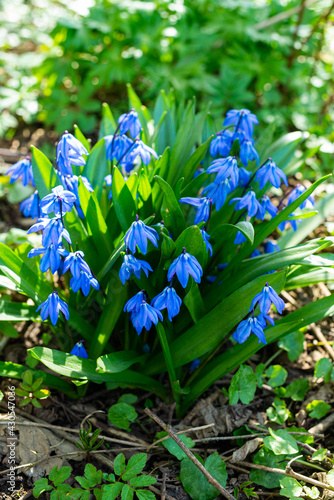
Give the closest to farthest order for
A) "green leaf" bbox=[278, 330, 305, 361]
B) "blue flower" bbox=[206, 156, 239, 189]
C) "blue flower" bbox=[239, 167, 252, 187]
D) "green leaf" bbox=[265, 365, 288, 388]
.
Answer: "blue flower" bbox=[206, 156, 239, 189]
"blue flower" bbox=[239, 167, 252, 187]
"green leaf" bbox=[265, 365, 288, 388]
"green leaf" bbox=[278, 330, 305, 361]

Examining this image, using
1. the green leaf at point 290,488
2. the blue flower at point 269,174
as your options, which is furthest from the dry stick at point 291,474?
the blue flower at point 269,174

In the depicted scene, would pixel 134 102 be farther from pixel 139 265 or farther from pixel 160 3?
pixel 160 3

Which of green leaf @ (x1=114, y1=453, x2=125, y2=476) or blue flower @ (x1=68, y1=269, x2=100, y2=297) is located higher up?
blue flower @ (x1=68, y1=269, x2=100, y2=297)

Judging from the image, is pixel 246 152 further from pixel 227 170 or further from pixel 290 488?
pixel 290 488

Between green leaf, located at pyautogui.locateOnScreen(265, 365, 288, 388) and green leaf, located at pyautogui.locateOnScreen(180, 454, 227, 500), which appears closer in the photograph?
green leaf, located at pyautogui.locateOnScreen(180, 454, 227, 500)

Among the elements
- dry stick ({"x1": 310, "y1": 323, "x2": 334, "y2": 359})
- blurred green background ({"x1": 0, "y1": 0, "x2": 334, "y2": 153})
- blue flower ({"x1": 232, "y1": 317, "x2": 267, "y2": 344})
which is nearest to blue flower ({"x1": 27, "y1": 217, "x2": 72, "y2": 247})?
blue flower ({"x1": 232, "y1": 317, "x2": 267, "y2": 344})

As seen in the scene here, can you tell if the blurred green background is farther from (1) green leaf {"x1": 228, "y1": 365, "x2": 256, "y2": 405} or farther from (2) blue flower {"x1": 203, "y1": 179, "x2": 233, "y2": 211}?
(1) green leaf {"x1": 228, "y1": 365, "x2": 256, "y2": 405}
